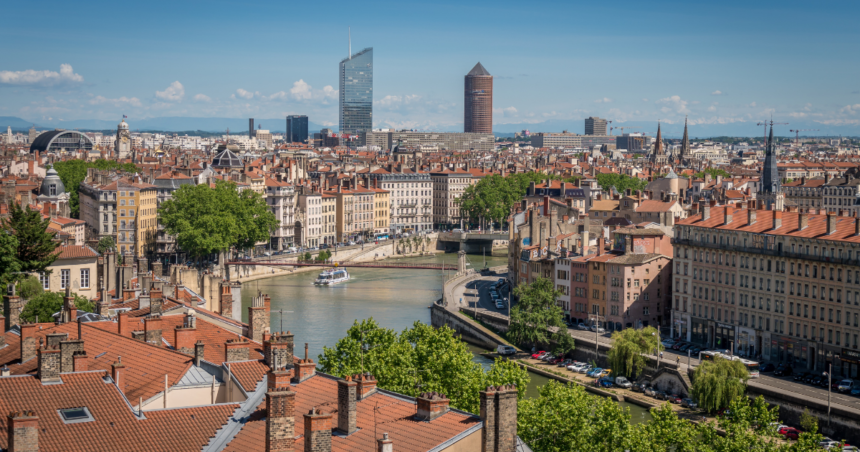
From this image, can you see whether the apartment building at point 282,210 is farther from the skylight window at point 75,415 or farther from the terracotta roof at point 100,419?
the skylight window at point 75,415

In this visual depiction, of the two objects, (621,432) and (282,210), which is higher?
(282,210)

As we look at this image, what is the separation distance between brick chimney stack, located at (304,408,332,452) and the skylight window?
214 centimetres

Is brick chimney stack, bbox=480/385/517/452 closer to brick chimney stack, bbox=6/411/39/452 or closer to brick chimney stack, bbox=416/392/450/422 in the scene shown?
brick chimney stack, bbox=416/392/450/422

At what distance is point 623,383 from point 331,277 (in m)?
23.2

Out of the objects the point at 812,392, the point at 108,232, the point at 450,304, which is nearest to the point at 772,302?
the point at 812,392

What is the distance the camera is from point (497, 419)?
35.0 ft

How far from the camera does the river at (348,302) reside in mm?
33844

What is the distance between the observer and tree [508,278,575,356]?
1255 inches

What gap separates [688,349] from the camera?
3114 cm

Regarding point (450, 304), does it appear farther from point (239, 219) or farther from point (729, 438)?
point (729, 438)

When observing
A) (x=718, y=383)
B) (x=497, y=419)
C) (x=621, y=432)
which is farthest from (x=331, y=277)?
(x=497, y=419)

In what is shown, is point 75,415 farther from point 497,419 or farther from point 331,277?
point 331,277

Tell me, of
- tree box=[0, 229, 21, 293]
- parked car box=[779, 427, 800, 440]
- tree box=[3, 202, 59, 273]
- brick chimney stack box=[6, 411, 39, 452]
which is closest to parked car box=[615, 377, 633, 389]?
parked car box=[779, 427, 800, 440]

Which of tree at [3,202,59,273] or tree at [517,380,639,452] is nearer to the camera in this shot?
tree at [517,380,639,452]
